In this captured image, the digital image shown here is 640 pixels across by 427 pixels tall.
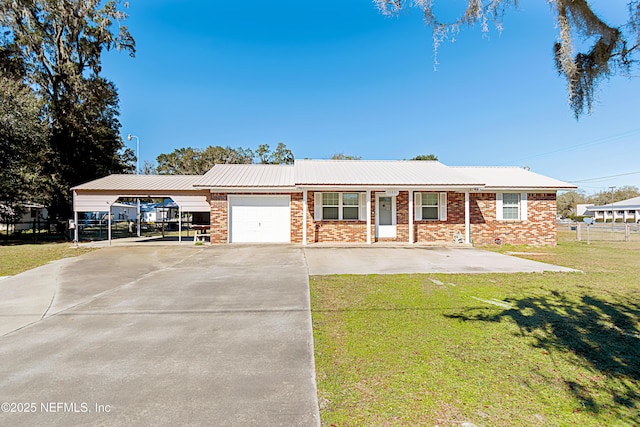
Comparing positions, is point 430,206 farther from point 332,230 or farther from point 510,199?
point 332,230

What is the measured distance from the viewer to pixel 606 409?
108 inches

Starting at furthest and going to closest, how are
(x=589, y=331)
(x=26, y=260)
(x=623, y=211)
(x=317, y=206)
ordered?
(x=623, y=211) < (x=317, y=206) < (x=26, y=260) < (x=589, y=331)

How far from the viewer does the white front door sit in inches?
618

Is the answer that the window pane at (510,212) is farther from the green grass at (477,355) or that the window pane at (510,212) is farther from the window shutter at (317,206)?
the green grass at (477,355)

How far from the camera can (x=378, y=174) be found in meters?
16.3

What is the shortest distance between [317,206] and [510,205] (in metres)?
9.52

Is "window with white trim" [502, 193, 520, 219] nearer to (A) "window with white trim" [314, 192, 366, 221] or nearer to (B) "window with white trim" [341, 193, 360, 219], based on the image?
(A) "window with white trim" [314, 192, 366, 221]

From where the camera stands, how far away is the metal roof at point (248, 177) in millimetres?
15469

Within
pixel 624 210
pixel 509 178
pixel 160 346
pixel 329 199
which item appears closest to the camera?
pixel 160 346

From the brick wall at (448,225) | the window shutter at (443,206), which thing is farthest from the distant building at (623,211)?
the window shutter at (443,206)

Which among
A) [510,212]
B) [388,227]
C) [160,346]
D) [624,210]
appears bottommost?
[160,346]

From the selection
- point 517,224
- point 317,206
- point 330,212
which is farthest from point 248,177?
point 517,224

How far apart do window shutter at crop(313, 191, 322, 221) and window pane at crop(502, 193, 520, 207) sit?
903 centimetres

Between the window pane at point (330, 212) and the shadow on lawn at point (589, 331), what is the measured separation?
393 inches
